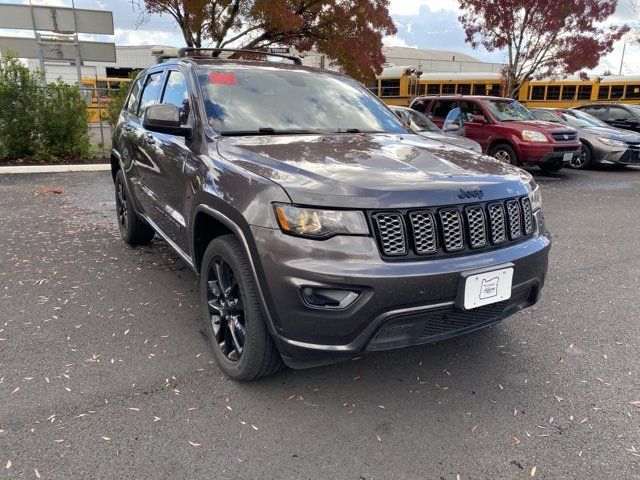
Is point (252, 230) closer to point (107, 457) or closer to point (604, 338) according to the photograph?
point (107, 457)

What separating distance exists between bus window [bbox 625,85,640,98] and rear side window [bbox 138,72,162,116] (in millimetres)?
21878

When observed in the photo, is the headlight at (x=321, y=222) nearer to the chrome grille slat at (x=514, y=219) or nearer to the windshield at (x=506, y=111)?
the chrome grille slat at (x=514, y=219)

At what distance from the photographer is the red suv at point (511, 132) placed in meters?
10.1

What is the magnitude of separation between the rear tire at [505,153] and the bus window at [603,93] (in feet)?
44.2

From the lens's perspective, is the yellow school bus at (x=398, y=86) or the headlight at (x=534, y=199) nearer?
the headlight at (x=534, y=199)

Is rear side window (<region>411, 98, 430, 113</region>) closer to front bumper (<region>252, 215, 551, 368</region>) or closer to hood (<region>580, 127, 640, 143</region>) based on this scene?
hood (<region>580, 127, 640, 143</region>)

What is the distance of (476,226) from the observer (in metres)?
2.45

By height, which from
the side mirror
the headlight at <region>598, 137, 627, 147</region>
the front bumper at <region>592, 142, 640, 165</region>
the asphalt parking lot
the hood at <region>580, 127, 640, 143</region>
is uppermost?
the side mirror

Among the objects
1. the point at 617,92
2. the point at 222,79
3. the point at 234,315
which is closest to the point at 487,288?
the point at 234,315

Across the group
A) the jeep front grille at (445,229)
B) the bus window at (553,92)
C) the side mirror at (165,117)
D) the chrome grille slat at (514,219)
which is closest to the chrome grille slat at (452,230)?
the jeep front grille at (445,229)

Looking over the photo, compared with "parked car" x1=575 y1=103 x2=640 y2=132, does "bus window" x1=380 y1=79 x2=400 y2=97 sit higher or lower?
higher

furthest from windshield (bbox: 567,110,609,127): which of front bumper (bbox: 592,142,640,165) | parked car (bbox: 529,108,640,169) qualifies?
front bumper (bbox: 592,142,640,165)

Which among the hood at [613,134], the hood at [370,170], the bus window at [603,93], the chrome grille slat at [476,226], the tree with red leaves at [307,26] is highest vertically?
the tree with red leaves at [307,26]

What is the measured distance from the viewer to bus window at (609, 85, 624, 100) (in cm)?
2049
